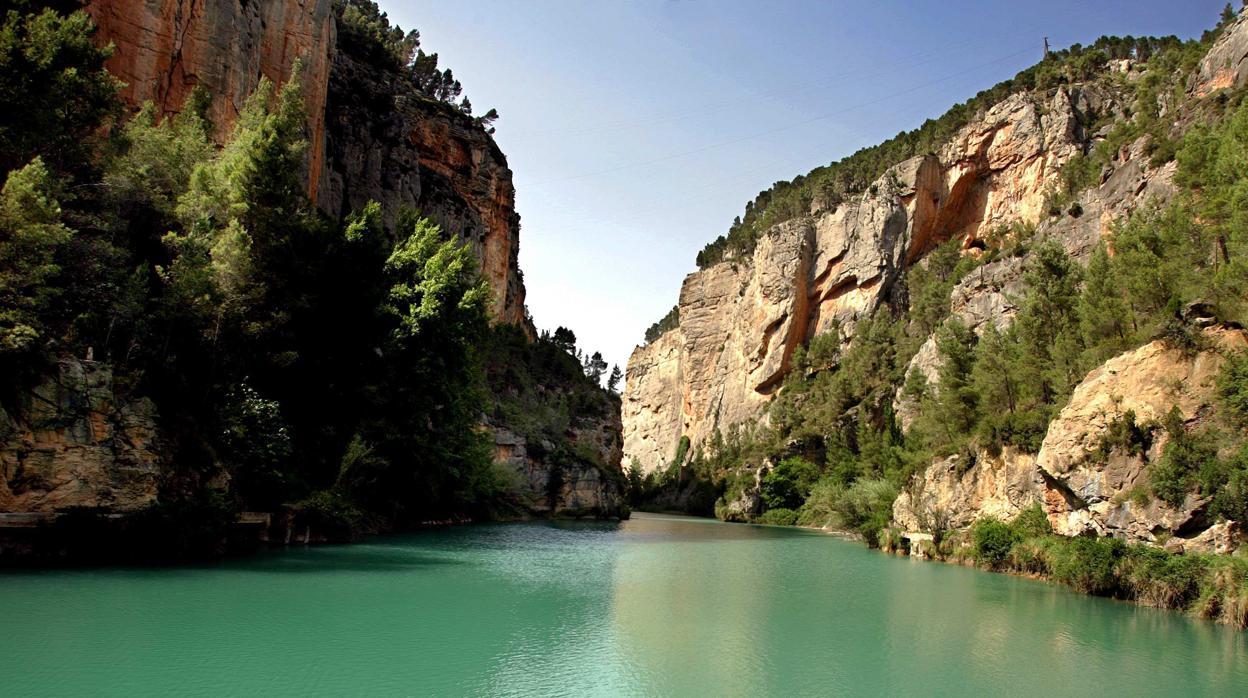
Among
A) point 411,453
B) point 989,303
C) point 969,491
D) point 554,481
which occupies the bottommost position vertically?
point 554,481

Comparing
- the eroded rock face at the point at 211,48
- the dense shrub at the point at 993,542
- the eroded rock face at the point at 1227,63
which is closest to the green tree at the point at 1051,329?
the dense shrub at the point at 993,542

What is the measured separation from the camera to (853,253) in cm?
8581

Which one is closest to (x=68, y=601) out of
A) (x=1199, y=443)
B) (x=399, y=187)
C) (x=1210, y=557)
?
(x=1210, y=557)

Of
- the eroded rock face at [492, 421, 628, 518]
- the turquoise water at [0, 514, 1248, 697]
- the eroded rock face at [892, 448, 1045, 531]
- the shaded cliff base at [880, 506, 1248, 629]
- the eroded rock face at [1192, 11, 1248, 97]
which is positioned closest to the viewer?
the turquoise water at [0, 514, 1248, 697]

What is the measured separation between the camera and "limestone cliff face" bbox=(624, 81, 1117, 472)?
72.0m

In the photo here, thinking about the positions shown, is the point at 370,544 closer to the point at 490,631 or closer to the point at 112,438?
the point at 112,438

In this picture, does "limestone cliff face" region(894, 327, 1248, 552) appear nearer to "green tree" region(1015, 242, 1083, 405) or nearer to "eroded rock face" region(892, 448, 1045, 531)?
"eroded rock face" region(892, 448, 1045, 531)

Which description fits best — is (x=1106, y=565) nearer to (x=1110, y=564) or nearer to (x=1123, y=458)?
(x=1110, y=564)

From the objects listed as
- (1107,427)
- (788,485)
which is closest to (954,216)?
(788,485)

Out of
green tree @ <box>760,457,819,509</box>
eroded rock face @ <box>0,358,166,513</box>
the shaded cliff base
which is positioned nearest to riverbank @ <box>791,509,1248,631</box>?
the shaded cliff base

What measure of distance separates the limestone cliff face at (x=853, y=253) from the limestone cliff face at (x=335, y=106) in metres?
30.2

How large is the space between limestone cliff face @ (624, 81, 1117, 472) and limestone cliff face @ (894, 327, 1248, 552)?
96.9 feet

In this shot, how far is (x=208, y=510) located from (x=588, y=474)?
134 ft

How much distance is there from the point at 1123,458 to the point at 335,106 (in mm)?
49766
